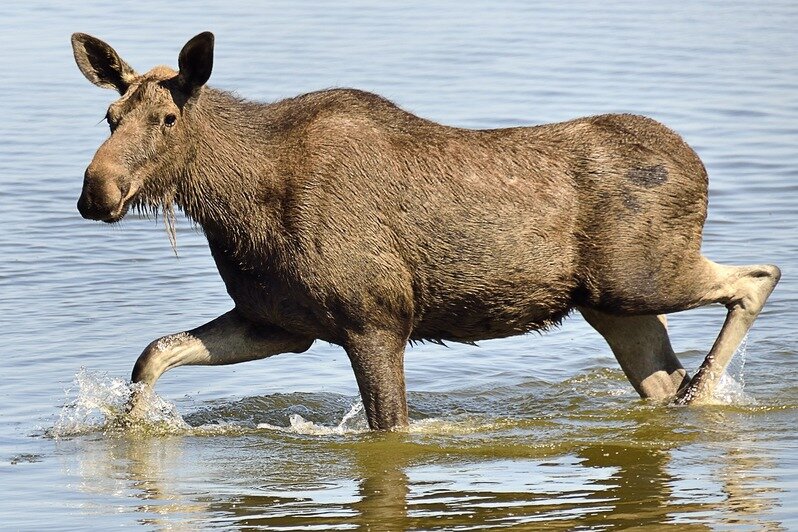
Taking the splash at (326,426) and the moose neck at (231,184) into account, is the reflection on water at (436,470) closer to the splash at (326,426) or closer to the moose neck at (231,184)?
the splash at (326,426)

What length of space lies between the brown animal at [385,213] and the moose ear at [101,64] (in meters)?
0.01

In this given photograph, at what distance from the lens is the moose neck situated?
8766 mm

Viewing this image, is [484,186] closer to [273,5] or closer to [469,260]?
[469,260]

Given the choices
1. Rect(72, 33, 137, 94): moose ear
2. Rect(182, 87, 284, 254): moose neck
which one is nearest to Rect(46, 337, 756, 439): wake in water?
Rect(182, 87, 284, 254): moose neck

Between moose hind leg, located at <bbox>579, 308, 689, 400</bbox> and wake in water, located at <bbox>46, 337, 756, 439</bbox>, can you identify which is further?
moose hind leg, located at <bbox>579, 308, 689, 400</bbox>

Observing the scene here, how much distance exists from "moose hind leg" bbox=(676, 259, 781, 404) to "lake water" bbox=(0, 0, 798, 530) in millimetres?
182

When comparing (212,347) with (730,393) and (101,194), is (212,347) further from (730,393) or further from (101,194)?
(730,393)

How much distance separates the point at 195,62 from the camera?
8.59 m

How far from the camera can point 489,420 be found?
31.4 ft

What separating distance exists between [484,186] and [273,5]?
68.2 ft

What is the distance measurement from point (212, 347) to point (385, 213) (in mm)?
1266

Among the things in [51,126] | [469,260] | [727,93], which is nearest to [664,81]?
[727,93]

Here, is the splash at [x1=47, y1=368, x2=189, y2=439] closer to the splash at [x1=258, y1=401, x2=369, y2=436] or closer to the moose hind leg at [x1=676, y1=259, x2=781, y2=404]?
the splash at [x1=258, y1=401, x2=369, y2=436]

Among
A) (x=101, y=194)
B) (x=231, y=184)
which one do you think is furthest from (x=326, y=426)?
(x=101, y=194)
